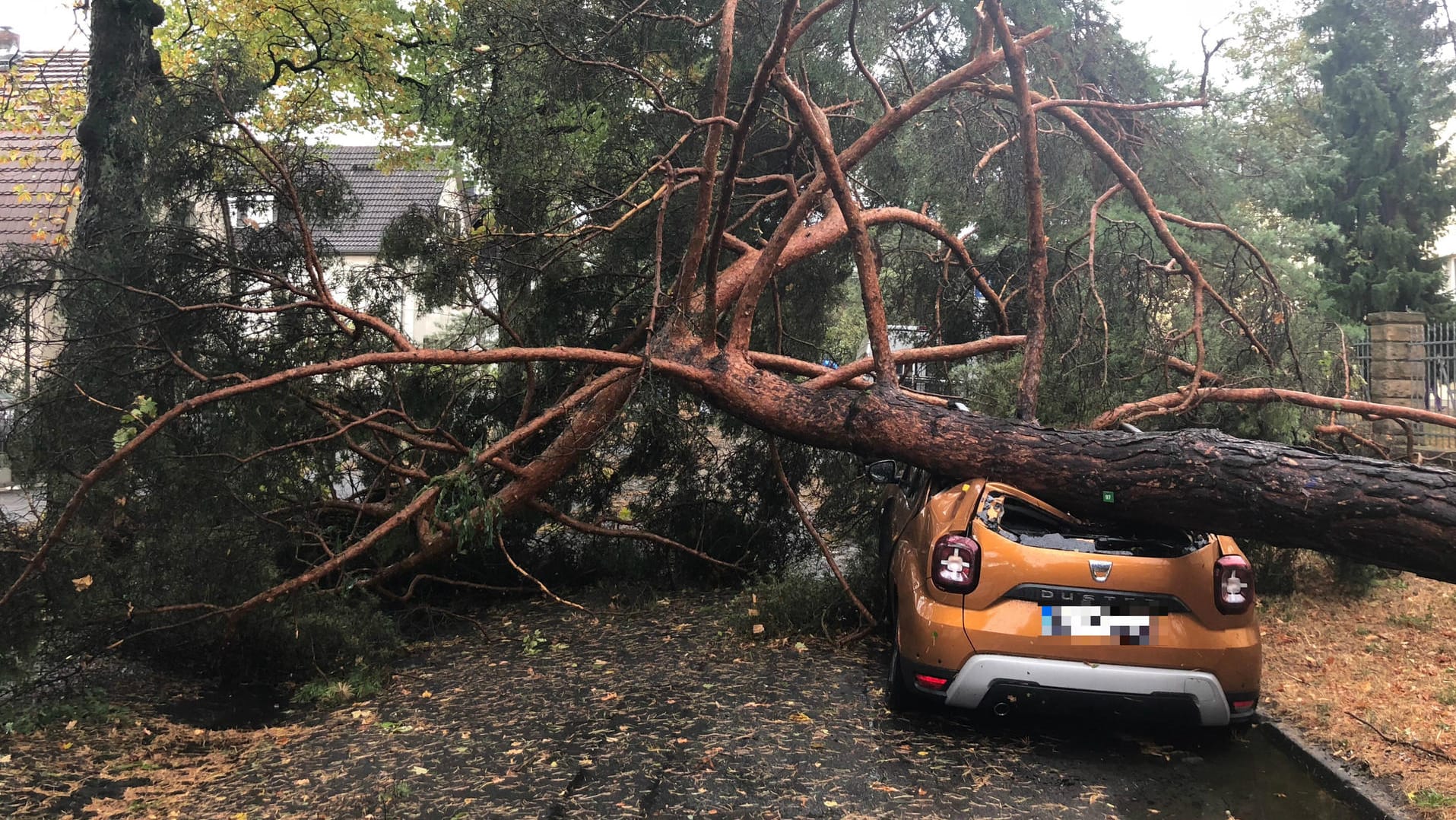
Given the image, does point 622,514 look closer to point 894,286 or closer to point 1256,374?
point 894,286

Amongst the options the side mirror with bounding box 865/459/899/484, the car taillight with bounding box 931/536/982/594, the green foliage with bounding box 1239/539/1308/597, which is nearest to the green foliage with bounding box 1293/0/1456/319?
the green foliage with bounding box 1239/539/1308/597

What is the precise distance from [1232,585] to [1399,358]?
8596 millimetres

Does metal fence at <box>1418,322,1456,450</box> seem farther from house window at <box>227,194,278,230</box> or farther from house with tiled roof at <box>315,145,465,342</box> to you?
house window at <box>227,194,278,230</box>

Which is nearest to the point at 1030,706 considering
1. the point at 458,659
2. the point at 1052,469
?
the point at 1052,469

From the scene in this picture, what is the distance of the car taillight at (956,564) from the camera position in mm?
4434

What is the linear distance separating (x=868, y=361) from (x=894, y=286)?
417cm

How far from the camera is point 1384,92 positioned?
1722 cm

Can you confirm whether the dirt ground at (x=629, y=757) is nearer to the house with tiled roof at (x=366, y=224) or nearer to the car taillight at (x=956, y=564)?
the car taillight at (x=956, y=564)

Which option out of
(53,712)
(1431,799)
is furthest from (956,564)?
(53,712)

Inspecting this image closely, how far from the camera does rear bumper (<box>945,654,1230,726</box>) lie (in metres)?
4.22

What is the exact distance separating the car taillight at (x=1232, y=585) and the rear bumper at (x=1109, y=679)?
1.10ft

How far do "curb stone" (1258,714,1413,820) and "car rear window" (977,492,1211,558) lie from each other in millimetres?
1146

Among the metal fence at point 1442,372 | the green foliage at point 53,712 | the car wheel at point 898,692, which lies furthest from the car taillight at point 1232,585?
the metal fence at point 1442,372

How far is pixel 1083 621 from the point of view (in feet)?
14.0
